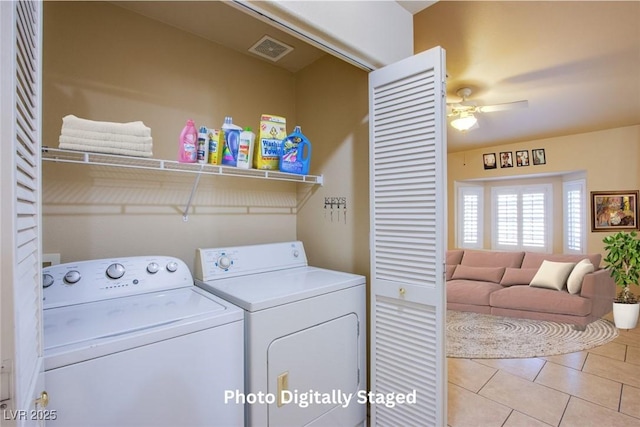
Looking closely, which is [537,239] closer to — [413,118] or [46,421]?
[413,118]

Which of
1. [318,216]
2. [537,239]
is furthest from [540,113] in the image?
[318,216]

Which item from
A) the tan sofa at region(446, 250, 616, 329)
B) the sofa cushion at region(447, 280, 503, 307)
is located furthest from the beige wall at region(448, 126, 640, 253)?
the sofa cushion at region(447, 280, 503, 307)

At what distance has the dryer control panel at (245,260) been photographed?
1653mm

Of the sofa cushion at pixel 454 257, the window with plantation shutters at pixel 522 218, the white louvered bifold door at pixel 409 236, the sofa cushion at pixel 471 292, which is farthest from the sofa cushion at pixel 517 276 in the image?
the white louvered bifold door at pixel 409 236

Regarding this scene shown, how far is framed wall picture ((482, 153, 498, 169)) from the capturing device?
5887 millimetres

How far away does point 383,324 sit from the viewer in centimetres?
159

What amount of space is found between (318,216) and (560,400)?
2.04 meters

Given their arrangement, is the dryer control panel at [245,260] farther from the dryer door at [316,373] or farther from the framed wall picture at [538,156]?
the framed wall picture at [538,156]

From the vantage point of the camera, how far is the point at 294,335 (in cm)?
137

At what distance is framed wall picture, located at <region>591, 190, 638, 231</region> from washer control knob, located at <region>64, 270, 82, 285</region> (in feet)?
20.9

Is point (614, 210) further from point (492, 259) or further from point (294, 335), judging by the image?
point (294, 335)

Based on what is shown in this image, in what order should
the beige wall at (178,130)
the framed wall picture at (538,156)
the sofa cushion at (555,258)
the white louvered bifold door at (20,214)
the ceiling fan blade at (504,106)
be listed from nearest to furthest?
the white louvered bifold door at (20,214)
the beige wall at (178,130)
the ceiling fan blade at (504,106)
the sofa cushion at (555,258)
the framed wall picture at (538,156)

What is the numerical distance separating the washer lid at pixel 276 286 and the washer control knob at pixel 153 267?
22cm

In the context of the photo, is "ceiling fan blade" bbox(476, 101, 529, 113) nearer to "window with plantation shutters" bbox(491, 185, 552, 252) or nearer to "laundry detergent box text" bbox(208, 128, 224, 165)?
"laundry detergent box text" bbox(208, 128, 224, 165)
